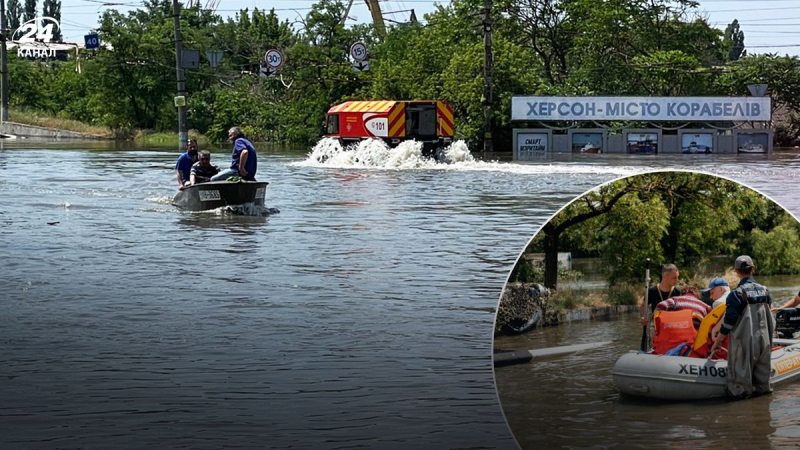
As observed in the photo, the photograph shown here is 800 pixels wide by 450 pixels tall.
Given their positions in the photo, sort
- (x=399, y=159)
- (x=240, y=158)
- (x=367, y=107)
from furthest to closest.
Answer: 1. (x=367, y=107)
2. (x=399, y=159)
3. (x=240, y=158)

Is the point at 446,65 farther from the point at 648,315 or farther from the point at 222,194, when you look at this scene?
the point at 648,315

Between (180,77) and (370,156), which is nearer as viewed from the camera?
(370,156)

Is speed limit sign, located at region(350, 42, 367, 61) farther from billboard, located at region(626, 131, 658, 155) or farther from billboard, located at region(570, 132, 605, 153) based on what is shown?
billboard, located at region(626, 131, 658, 155)

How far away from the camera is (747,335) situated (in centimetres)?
332

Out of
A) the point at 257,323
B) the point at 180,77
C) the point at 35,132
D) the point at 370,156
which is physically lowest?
the point at 257,323

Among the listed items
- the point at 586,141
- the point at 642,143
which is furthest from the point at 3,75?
the point at 642,143

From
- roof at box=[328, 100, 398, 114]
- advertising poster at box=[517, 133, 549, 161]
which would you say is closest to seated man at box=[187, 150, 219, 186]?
roof at box=[328, 100, 398, 114]

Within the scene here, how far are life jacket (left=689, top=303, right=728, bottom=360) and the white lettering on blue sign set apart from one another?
145ft

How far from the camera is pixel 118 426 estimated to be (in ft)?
20.4

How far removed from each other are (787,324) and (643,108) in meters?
45.1

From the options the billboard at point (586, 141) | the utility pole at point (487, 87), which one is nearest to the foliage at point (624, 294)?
the utility pole at point (487, 87)

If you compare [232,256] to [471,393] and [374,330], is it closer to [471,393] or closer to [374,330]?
[374,330]

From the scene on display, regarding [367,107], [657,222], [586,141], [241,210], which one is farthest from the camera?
[586,141]

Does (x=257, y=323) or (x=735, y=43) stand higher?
(x=735, y=43)
